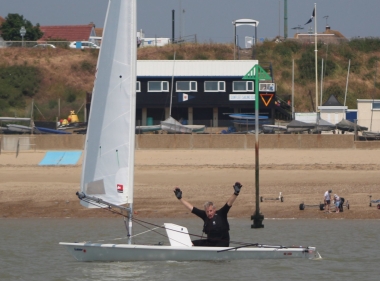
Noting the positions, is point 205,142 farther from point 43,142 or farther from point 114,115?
point 114,115

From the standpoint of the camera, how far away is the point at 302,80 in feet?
192

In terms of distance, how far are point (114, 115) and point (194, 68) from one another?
33366mm

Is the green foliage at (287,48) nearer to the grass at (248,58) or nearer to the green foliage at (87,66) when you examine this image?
the grass at (248,58)

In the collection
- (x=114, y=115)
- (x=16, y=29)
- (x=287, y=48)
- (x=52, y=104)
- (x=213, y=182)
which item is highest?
(x=16, y=29)

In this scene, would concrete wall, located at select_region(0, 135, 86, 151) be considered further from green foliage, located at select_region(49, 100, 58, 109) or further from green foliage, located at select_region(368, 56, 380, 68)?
green foliage, located at select_region(368, 56, 380, 68)

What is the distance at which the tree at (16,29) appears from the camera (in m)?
74.4

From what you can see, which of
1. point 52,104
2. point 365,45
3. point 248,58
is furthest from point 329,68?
point 52,104

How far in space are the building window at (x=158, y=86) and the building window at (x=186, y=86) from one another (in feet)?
2.36

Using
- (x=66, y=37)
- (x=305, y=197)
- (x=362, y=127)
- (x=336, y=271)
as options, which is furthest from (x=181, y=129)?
(x=66, y=37)

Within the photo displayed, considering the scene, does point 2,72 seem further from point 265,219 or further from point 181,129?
point 265,219

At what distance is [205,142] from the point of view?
31969 millimetres

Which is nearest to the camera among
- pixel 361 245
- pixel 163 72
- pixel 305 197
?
pixel 361 245

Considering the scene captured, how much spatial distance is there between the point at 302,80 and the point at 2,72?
22.7 metres

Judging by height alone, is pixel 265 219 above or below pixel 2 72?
below
